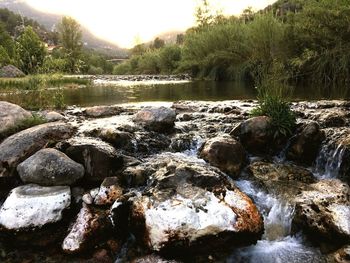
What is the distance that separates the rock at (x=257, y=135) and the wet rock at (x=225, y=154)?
57 cm

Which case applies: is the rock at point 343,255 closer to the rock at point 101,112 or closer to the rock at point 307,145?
the rock at point 307,145

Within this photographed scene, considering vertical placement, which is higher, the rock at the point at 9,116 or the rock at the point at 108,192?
the rock at the point at 9,116

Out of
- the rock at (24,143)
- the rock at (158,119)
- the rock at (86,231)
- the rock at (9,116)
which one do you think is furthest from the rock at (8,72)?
the rock at (86,231)

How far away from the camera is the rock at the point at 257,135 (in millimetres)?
7383

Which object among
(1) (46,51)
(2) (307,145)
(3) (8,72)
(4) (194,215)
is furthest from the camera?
(3) (8,72)

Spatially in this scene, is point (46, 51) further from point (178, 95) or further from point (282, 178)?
point (282, 178)

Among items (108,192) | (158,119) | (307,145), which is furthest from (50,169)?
(307,145)

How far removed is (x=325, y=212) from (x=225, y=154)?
215 centimetres

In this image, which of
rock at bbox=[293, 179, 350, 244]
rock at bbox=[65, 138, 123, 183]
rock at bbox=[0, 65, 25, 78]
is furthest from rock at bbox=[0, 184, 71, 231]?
rock at bbox=[0, 65, 25, 78]

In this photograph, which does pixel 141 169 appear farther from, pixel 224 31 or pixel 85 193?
pixel 224 31

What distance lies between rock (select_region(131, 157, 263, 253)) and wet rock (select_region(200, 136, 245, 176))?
110cm

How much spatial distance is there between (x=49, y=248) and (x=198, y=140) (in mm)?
4074

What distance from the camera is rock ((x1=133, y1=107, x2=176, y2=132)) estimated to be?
8.59 metres

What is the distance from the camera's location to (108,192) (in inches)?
214
